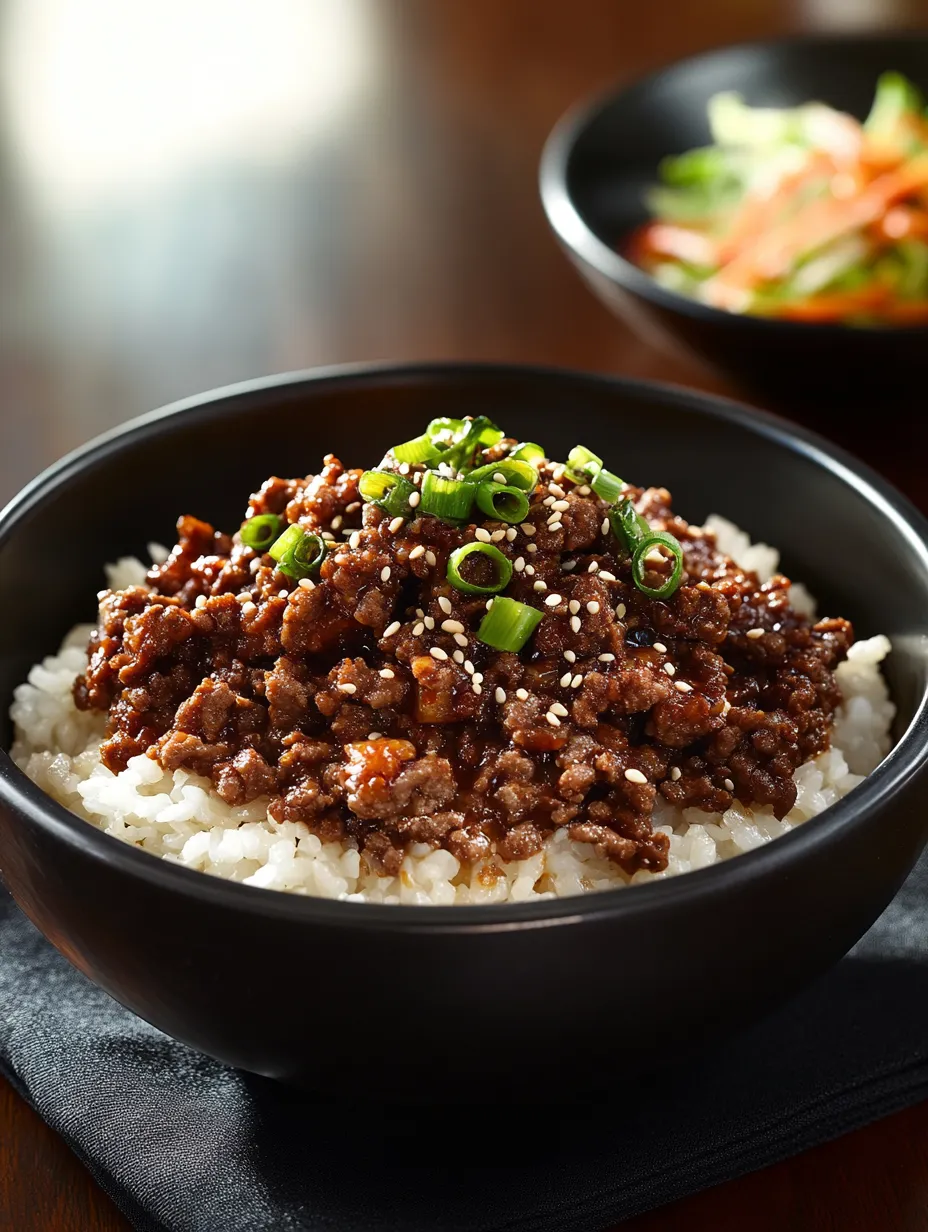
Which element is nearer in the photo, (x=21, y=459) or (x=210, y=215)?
(x=21, y=459)

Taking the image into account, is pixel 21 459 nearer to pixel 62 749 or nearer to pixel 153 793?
pixel 62 749

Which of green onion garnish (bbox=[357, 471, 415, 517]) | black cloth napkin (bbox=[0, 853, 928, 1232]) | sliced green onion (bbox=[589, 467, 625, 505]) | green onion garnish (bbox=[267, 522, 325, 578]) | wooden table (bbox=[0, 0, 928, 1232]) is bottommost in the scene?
black cloth napkin (bbox=[0, 853, 928, 1232])

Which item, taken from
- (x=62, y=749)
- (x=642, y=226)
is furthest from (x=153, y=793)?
(x=642, y=226)

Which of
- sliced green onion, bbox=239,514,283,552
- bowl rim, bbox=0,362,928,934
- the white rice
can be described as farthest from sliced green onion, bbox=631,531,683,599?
sliced green onion, bbox=239,514,283,552

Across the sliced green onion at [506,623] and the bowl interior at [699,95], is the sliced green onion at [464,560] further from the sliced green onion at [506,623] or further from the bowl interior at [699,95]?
the bowl interior at [699,95]

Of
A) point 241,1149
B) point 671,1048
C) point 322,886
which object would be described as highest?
point 322,886

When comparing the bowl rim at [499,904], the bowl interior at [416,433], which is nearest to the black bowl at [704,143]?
the bowl interior at [416,433]

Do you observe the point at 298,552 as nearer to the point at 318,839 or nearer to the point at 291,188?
the point at 318,839

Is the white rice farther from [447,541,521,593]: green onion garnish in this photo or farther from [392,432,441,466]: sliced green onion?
[392,432,441,466]: sliced green onion
